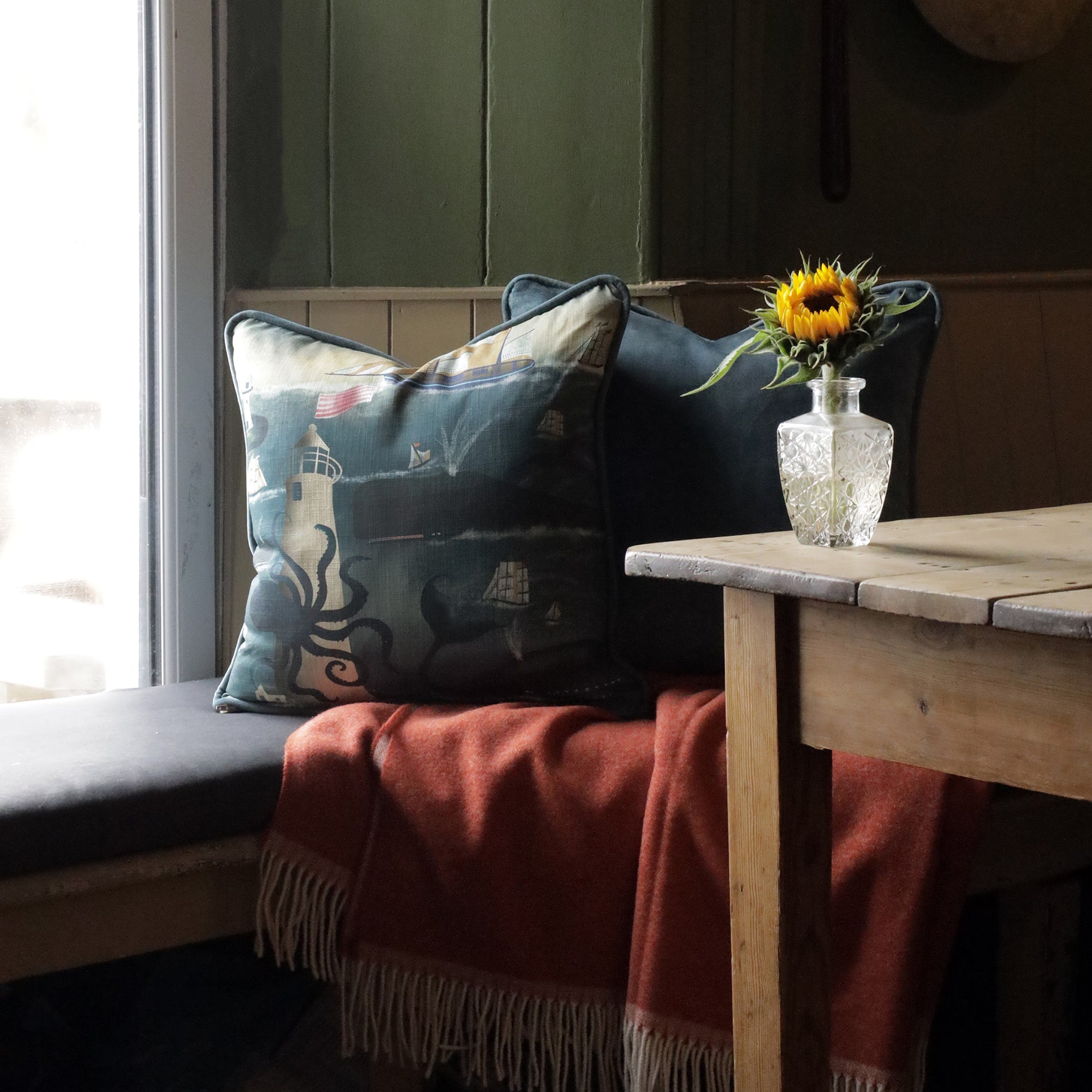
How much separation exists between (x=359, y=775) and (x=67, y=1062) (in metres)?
0.65

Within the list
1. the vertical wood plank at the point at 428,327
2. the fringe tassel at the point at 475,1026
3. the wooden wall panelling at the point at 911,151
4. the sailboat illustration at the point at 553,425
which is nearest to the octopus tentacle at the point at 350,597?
the sailboat illustration at the point at 553,425

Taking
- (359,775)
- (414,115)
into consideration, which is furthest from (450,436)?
(414,115)

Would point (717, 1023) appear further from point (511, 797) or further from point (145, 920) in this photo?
point (145, 920)

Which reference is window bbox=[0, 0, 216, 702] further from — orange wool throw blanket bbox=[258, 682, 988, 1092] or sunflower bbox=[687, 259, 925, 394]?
sunflower bbox=[687, 259, 925, 394]

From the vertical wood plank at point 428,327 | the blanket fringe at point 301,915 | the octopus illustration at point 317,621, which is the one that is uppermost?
the vertical wood plank at point 428,327

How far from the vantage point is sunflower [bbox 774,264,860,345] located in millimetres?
1034

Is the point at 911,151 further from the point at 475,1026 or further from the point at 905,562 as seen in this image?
the point at 475,1026

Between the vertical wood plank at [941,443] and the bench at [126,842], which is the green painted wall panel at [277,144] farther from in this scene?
the vertical wood plank at [941,443]

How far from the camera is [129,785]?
1238 mm

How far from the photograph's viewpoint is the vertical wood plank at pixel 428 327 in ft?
6.02

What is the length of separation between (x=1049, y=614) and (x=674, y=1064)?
1.98 feet

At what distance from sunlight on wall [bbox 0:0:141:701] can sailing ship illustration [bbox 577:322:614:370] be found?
2.50 ft

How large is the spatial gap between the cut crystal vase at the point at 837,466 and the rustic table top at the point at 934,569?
21mm

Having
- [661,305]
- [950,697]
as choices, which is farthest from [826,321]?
[661,305]
